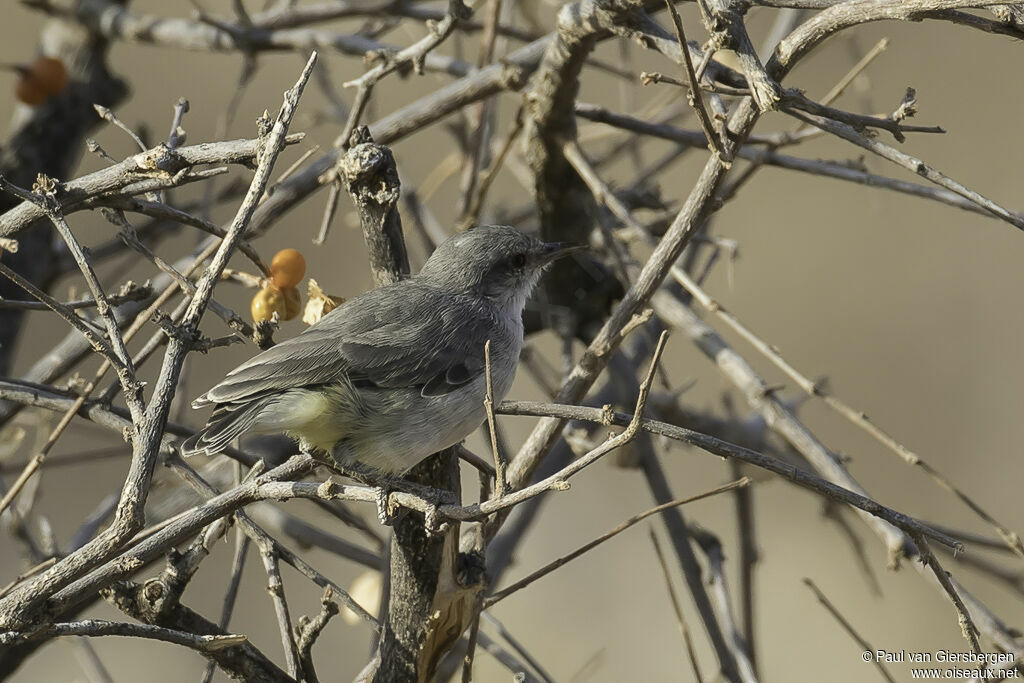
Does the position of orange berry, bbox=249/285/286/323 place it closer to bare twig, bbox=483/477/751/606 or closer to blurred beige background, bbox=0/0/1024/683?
bare twig, bbox=483/477/751/606

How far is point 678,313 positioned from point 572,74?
2.82 feet

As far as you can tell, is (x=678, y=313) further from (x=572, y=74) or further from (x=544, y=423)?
(x=544, y=423)

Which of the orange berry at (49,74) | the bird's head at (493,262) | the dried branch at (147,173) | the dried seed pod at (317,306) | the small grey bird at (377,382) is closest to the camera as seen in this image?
the dried branch at (147,173)

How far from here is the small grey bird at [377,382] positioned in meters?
2.69

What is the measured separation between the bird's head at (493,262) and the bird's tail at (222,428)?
2.98ft

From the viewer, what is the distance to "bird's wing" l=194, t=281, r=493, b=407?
9.07ft

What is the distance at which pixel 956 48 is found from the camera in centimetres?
771

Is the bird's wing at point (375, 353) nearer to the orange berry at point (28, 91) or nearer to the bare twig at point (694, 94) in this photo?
the bare twig at point (694, 94)

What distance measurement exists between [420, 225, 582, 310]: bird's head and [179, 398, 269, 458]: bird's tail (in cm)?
91

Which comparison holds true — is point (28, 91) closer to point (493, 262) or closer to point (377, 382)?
point (493, 262)

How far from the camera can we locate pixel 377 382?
2902mm

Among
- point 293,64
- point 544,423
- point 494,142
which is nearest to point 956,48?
point 494,142

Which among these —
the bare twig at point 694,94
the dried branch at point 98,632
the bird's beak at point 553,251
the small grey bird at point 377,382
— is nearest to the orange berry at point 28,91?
the small grey bird at point 377,382

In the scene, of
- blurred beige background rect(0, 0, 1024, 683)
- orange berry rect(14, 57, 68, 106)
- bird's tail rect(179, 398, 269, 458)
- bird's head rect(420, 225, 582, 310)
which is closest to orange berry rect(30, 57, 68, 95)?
orange berry rect(14, 57, 68, 106)
